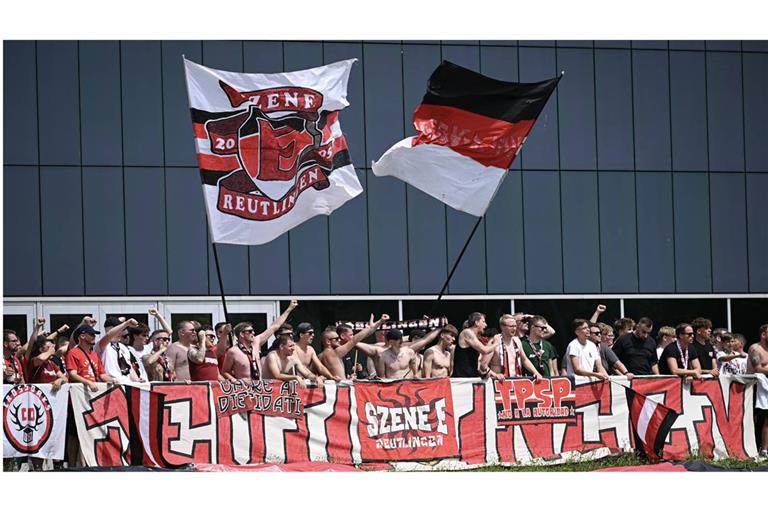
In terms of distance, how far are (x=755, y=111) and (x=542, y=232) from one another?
220 inches

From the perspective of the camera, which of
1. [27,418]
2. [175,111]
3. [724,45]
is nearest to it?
[27,418]

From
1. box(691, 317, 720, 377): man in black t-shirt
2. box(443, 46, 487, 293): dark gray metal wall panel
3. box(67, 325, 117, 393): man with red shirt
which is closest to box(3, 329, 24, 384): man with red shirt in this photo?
box(67, 325, 117, 393): man with red shirt

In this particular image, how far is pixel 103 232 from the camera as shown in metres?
22.1

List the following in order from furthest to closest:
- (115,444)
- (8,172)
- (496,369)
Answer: (8,172) → (496,369) → (115,444)

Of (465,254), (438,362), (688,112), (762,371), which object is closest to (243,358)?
(438,362)

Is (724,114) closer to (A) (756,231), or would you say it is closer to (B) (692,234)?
(A) (756,231)

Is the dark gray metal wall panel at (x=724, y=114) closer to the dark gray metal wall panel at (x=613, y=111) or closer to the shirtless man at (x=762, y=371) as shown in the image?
the dark gray metal wall panel at (x=613, y=111)

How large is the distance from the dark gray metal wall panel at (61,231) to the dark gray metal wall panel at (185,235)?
1.72 metres

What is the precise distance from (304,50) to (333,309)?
5373 millimetres

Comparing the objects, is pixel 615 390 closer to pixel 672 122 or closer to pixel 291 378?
pixel 291 378

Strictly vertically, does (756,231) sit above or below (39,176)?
below

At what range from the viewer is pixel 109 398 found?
13.0 metres

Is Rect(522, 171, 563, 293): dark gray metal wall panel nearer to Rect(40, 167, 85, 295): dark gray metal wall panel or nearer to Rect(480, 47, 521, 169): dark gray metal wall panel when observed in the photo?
Rect(480, 47, 521, 169): dark gray metal wall panel

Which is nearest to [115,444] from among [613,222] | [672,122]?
[613,222]
